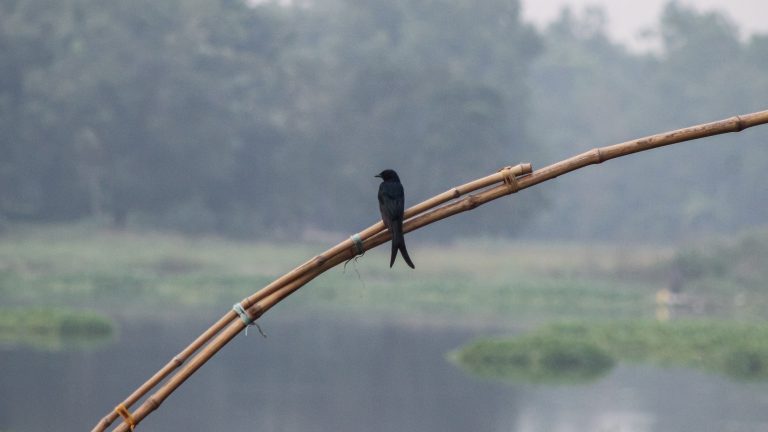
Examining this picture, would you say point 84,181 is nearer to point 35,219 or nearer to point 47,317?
point 35,219

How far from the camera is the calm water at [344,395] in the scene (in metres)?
17.0

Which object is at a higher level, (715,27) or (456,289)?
(715,27)

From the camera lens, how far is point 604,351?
21.9m

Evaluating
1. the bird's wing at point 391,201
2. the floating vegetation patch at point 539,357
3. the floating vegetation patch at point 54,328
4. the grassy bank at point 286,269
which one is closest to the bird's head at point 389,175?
the bird's wing at point 391,201

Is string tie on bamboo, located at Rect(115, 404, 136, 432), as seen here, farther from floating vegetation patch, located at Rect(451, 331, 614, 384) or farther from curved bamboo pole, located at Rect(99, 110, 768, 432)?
floating vegetation patch, located at Rect(451, 331, 614, 384)

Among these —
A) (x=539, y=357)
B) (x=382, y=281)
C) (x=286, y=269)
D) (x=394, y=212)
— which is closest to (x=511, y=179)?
(x=394, y=212)

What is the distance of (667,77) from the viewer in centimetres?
7244

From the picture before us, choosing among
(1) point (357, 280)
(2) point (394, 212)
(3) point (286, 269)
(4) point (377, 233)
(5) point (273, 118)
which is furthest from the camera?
(5) point (273, 118)

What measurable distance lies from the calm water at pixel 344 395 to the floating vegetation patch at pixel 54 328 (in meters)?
0.47

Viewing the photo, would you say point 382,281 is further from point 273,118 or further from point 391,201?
point 391,201

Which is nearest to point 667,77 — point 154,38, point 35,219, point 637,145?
point 154,38

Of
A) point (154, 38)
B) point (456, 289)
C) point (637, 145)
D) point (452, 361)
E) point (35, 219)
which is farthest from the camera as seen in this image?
point (154, 38)

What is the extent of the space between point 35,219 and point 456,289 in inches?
553

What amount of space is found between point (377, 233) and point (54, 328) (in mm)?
18329
